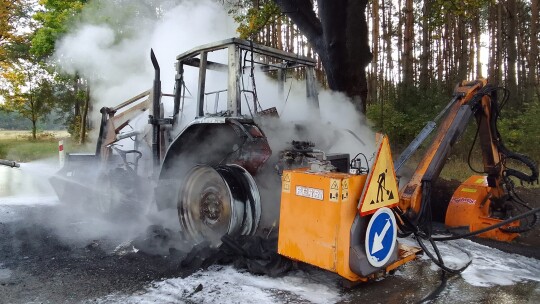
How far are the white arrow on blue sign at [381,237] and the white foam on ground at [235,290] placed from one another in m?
0.47

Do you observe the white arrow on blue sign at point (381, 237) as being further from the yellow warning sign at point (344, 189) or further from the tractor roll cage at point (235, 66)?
the tractor roll cage at point (235, 66)

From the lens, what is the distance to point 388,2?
91.1 ft

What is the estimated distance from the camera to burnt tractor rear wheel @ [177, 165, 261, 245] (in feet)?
13.5

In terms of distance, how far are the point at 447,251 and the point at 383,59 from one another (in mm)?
28197

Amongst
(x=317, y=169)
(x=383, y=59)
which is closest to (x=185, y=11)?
(x=317, y=169)

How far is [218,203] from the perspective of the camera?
14.8 ft

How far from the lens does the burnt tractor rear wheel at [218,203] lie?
4102 millimetres

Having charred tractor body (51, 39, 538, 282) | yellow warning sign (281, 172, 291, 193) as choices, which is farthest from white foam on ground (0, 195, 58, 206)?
yellow warning sign (281, 172, 291, 193)

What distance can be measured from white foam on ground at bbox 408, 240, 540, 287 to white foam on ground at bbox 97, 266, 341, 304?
1445 mm

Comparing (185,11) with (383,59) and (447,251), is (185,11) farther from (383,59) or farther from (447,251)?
(383,59)

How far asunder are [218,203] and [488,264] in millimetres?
2883

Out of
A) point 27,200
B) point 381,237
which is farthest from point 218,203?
point 27,200

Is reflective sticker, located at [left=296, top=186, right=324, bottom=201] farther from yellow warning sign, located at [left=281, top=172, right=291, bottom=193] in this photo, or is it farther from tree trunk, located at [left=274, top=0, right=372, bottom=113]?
tree trunk, located at [left=274, top=0, right=372, bottom=113]

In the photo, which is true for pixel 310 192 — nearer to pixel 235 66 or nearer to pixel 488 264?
pixel 235 66
